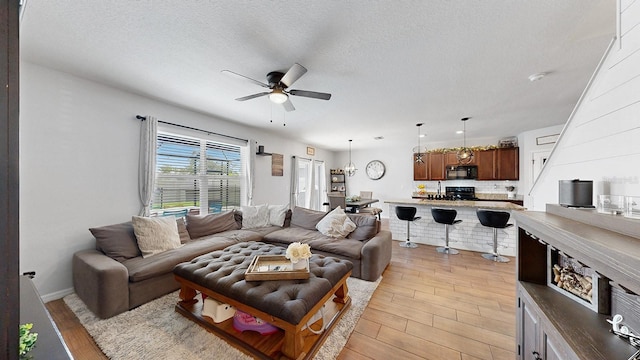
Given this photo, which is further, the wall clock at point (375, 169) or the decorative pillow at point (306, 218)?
the wall clock at point (375, 169)

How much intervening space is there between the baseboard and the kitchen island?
4.86 meters

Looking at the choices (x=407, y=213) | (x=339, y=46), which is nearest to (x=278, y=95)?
(x=339, y=46)

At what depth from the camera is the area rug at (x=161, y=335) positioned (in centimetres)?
160

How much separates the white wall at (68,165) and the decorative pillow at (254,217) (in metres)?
1.54

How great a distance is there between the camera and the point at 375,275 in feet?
8.90

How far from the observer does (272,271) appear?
1803 millimetres

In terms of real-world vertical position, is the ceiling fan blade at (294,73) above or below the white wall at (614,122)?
above

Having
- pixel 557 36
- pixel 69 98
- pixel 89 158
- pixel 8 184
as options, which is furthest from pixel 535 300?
pixel 69 98

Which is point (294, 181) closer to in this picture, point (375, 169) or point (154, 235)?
point (375, 169)

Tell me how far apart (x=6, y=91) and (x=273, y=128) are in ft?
14.7

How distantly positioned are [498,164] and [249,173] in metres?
6.27

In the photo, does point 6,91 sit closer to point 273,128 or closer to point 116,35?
point 116,35

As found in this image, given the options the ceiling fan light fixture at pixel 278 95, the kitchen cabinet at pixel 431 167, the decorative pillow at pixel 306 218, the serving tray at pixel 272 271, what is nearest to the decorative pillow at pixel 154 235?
the serving tray at pixel 272 271

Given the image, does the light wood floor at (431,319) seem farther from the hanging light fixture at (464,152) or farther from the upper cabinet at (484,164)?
the upper cabinet at (484,164)
